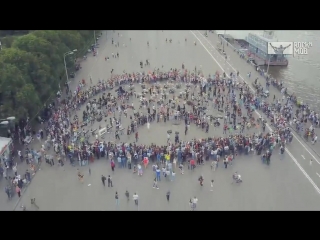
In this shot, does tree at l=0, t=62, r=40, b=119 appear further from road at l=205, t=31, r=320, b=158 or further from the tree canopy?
road at l=205, t=31, r=320, b=158

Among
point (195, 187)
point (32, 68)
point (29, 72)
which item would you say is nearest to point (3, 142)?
point (29, 72)

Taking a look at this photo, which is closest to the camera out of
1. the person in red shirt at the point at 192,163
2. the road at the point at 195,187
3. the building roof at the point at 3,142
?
the road at the point at 195,187

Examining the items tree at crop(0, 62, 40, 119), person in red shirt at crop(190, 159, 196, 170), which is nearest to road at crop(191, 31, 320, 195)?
person in red shirt at crop(190, 159, 196, 170)

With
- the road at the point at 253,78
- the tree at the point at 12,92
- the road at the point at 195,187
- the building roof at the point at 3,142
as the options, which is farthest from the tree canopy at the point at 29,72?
the road at the point at 253,78

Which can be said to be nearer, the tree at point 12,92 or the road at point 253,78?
the road at point 253,78

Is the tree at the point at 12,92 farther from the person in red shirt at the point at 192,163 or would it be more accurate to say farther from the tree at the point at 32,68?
the person in red shirt at the point at 192,163

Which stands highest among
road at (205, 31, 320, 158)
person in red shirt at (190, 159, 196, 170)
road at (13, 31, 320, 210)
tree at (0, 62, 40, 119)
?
tree at (0, 62, 40, 119)

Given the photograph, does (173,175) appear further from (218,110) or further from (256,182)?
(218,110)

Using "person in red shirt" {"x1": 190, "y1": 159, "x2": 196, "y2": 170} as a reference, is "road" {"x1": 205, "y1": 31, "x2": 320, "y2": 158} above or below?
above

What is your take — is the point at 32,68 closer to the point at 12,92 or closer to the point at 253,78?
the point at 12,92
